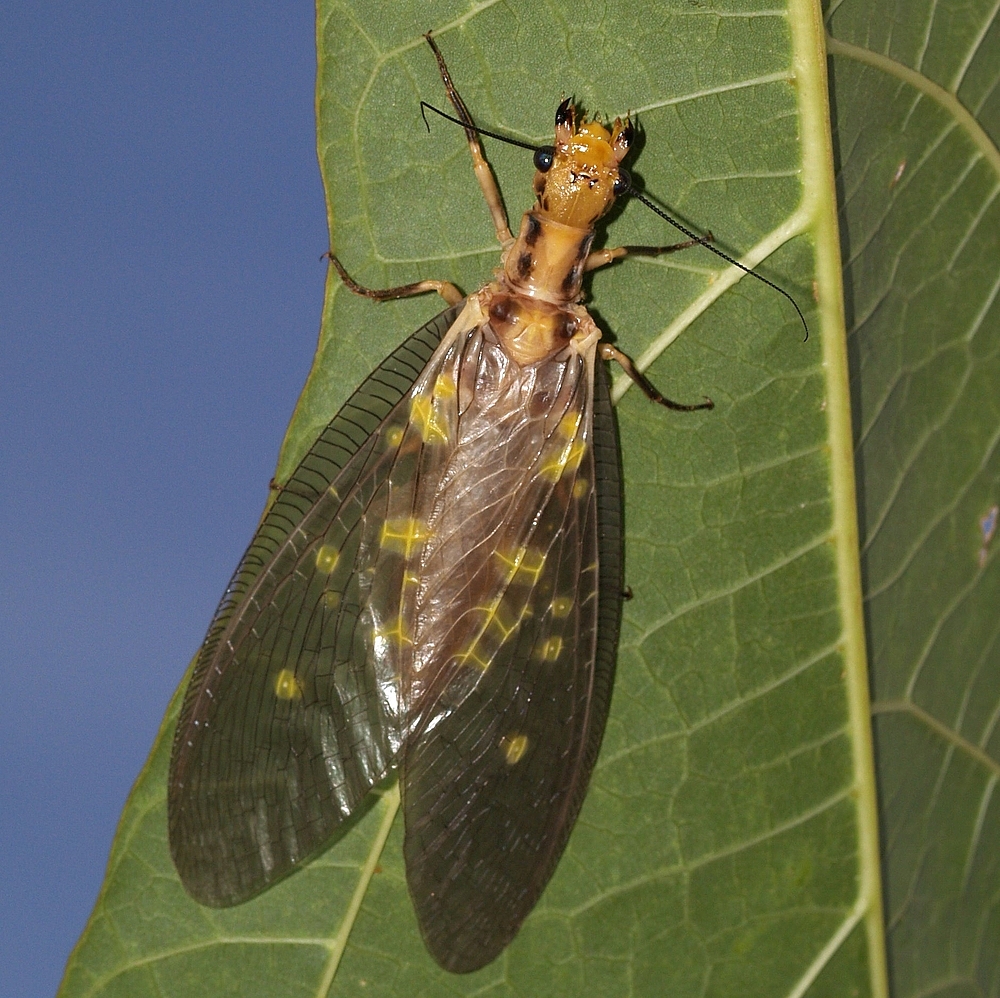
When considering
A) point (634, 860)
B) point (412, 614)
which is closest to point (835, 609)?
point (634, 860)

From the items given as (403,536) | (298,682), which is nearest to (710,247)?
(403,536)

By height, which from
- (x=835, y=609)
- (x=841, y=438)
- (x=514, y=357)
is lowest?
(x=835, y=609)

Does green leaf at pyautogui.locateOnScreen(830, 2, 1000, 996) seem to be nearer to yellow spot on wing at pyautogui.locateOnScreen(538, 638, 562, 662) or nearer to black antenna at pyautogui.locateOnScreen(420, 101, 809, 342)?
black antenna at pyautogui.locateOnScreen(420, 101, 809, 342)

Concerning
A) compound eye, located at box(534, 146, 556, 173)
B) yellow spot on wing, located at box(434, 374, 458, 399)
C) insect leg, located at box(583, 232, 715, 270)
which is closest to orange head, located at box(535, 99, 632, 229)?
compound eye, located at box(534, 146, 556, 173)

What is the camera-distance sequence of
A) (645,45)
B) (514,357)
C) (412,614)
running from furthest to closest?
(514,357), (412,614), (645,45)

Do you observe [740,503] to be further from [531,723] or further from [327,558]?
[327,558]

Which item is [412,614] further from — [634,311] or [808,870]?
[808,870]
